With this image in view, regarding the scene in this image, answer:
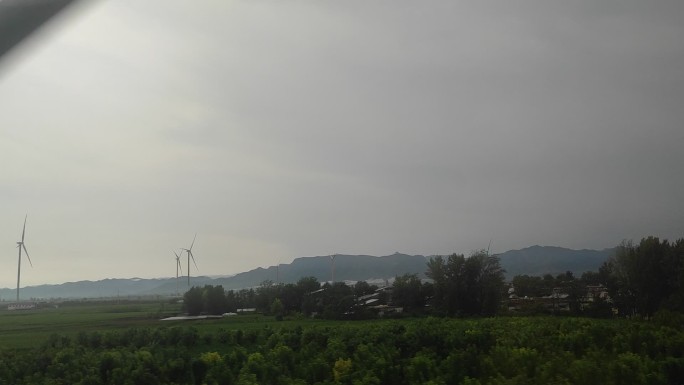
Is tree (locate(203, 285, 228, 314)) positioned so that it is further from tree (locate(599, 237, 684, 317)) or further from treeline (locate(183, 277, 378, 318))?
tree (locate(599, 237, 684, 317))

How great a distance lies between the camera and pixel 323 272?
84000 millimetres

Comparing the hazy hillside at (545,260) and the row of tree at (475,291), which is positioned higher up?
the hazy hillside at (545,260)

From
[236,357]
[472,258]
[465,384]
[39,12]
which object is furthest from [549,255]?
[39,12]

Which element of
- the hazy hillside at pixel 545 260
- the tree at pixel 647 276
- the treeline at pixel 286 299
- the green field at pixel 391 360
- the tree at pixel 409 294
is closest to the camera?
the green field at pixel 391 360

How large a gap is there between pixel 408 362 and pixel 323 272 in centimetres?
6902

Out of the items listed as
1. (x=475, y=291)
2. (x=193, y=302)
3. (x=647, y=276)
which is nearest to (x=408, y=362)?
(x=647, y=276)

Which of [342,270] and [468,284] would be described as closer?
[468,284]

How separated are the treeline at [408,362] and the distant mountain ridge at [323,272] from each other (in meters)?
30.6

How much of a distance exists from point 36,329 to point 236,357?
16.3m

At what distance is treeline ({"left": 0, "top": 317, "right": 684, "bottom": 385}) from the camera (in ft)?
37.2

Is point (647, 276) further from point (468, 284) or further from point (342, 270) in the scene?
point (342, 270)

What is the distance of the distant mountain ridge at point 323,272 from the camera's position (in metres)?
58.8

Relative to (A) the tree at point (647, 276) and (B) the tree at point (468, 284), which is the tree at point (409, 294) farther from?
(A) the tree at point (647, 276)

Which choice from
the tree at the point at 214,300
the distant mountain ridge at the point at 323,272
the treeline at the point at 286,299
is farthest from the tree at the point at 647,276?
the tree at the point at 214,300
